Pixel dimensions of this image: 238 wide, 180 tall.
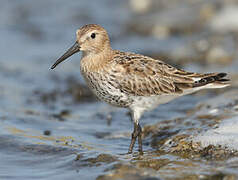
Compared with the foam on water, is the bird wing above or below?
above

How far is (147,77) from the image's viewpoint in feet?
22.5

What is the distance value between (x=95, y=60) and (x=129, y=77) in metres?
0.53

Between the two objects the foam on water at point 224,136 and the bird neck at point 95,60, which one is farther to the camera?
the bird neck at point 95,60

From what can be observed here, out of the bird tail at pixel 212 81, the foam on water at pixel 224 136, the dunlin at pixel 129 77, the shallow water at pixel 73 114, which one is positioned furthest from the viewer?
the bird tail at pixel 212 81

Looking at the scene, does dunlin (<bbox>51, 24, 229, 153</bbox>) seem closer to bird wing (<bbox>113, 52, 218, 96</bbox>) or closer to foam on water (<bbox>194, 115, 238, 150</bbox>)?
bird wing (<bbox>113, 52, 218, 96</bbox>)

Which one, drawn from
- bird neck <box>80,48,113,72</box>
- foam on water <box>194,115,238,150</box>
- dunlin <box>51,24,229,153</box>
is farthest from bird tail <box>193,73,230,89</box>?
bird neck <box>80,48,113,72</box>

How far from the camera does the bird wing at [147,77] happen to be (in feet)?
22.1

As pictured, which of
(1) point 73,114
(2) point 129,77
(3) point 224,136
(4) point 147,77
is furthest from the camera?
(1) point 73,114

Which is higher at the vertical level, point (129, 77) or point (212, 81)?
point (129, 77)

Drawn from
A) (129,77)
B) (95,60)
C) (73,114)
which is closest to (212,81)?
(129,77)

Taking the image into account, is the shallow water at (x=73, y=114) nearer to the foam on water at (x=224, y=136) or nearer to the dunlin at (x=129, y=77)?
the foam on water at (x=224, y=136)

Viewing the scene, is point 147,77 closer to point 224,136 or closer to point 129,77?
point 129,77

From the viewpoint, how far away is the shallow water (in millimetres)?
5926

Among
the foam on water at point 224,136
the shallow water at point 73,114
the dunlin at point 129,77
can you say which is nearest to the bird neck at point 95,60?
the dunlin at point 129,77
